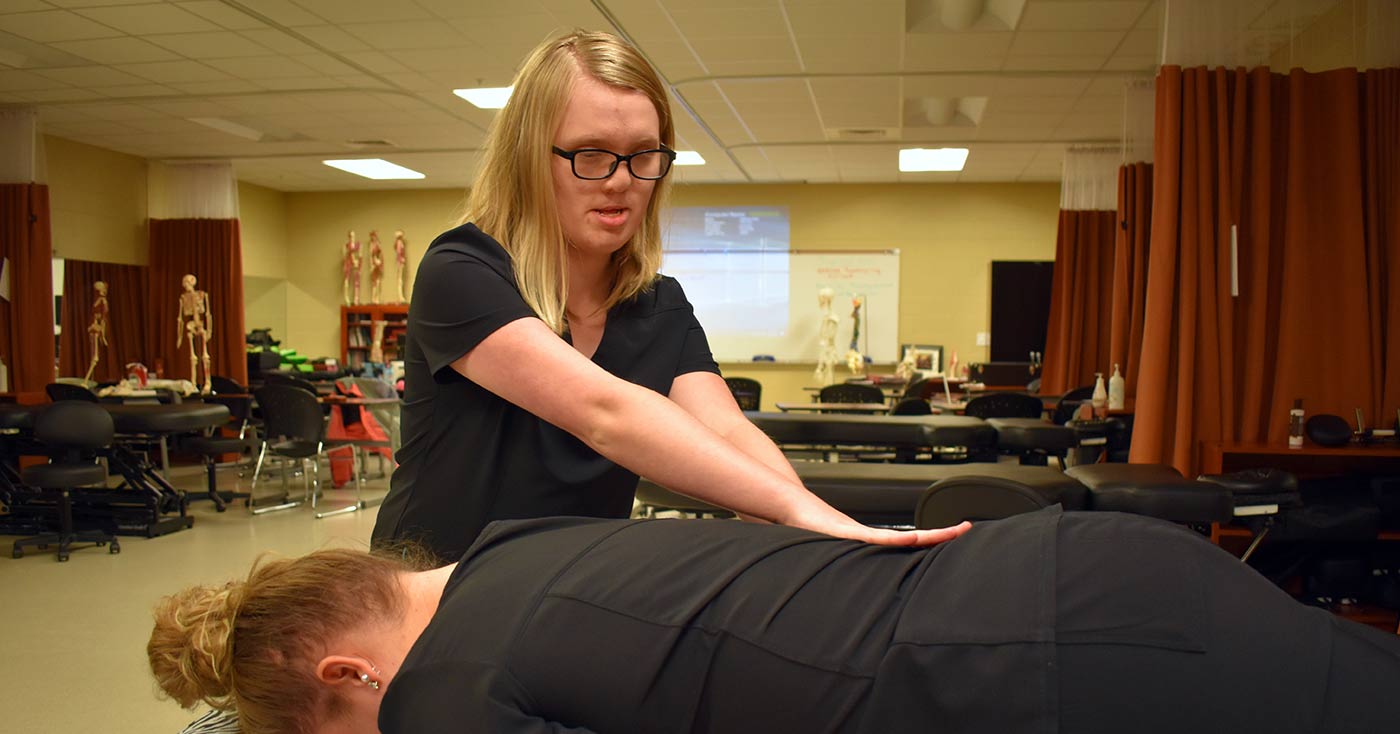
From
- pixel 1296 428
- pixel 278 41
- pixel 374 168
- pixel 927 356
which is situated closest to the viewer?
pixel 1296 428

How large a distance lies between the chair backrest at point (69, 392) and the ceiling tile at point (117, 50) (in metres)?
2.28

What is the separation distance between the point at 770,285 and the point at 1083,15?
259 inches

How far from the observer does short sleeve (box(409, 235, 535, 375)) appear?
45.4 inches

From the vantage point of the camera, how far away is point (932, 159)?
1026 cm

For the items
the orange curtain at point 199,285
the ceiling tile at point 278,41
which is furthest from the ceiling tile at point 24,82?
the orange curtain at point 199,285

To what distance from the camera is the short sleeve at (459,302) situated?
1.15 meters

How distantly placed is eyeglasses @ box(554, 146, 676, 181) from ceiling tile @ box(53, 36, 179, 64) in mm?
6497

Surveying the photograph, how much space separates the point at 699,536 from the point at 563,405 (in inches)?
10.9

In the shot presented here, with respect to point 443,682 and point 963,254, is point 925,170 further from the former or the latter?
point 443,682

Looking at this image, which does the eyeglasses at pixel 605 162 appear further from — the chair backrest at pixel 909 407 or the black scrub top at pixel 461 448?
the chair backrest at pixel 909 407

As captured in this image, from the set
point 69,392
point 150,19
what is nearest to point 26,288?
point 69,392

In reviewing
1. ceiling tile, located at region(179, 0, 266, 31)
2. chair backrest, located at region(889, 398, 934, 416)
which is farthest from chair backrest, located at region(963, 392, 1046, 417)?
ceiling tile, located at region(179, 0, 266, 31)

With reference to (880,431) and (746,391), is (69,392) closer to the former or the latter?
(746,391)

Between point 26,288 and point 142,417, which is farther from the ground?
point 26,288
